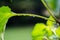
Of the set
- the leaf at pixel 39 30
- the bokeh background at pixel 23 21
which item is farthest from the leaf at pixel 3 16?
the bokeh background at pixel 23 21

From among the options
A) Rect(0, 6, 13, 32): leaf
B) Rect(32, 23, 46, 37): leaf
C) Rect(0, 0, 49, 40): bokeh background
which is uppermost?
Rect(0, 6, 13, 32): leaf

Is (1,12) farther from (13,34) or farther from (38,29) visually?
(13,34)

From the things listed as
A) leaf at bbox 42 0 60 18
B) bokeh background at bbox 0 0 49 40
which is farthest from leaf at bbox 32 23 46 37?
bokeh background at bbox 0 0 49 40

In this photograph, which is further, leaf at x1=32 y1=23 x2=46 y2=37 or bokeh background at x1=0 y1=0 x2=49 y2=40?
bokeh background at x1=0 y1=0 x2=49 y2=40

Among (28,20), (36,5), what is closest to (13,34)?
(28,20)

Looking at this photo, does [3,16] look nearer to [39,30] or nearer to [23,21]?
[39,30]

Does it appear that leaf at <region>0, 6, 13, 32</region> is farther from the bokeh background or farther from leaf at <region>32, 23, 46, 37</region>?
the bokeh background

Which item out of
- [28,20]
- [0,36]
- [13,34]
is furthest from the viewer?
[28,20]

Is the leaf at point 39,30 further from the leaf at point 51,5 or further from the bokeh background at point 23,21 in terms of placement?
the bokeh background at point 23,21

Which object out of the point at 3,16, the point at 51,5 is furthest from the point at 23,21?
the point at 3,16

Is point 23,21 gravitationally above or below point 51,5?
below

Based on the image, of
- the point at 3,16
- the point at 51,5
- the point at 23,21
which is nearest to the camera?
the point at 3,16
